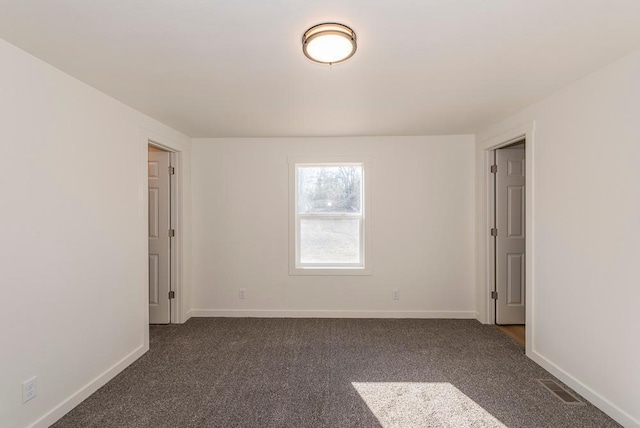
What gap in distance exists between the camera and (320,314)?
412 centimetres

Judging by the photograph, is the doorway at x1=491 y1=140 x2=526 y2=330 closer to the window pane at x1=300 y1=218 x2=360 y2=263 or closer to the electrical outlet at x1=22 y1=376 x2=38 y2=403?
the window pane at x1=300 y1=218 x2=360 y2=263

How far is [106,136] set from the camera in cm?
261

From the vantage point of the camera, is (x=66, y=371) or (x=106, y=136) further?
(x=106, y=136)

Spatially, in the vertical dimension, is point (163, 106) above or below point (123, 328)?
above

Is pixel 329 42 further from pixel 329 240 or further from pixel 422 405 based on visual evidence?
pixel 329 240

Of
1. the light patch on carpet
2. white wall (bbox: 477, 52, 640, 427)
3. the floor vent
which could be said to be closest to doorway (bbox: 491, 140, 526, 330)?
white wall (bbox: 477, 52, 640, 427)

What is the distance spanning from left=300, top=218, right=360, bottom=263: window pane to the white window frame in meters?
0.07

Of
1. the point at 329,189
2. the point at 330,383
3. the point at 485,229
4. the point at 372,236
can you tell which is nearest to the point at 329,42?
the point at 330,383

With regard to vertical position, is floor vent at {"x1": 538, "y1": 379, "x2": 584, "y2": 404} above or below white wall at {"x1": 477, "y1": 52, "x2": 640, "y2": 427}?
below

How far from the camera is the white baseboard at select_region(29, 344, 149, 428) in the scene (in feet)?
6.66

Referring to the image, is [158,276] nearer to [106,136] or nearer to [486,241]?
[106,136]

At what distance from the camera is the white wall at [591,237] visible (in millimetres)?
1993

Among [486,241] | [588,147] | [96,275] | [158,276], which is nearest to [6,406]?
[96,275]

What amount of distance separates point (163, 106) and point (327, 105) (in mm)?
1482
